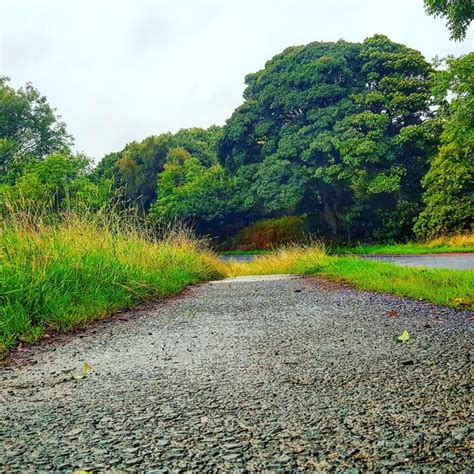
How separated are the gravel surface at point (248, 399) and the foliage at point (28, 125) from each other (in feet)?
110

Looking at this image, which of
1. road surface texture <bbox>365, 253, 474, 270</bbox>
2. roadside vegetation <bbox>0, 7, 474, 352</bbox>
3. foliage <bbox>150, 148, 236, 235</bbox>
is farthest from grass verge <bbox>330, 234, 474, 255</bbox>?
foliage <bbox>150, 148, 236, 235</bbox>

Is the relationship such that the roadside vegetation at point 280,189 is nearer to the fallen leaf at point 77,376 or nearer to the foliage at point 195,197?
the foliage at point 195,197

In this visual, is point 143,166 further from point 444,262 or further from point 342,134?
point 444,262

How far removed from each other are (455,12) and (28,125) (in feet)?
102

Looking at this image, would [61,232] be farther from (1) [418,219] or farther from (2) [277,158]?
(2) [277,158]

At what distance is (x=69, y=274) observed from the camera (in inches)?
204

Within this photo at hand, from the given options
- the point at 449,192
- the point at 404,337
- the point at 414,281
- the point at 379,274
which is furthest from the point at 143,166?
the point at 404,337

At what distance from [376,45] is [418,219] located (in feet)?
33.3

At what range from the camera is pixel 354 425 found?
1.90 m

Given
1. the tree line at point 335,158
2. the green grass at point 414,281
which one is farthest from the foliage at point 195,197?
the green grass at point 414,281

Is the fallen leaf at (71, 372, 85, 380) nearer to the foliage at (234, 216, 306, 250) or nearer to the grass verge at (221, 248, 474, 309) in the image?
the grass verge at (221, 248, 474, 309)

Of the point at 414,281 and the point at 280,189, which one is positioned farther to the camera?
the point at 280,189

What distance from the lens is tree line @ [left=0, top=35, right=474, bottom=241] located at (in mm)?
22578

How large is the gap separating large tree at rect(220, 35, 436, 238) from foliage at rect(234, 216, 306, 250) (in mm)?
1177
